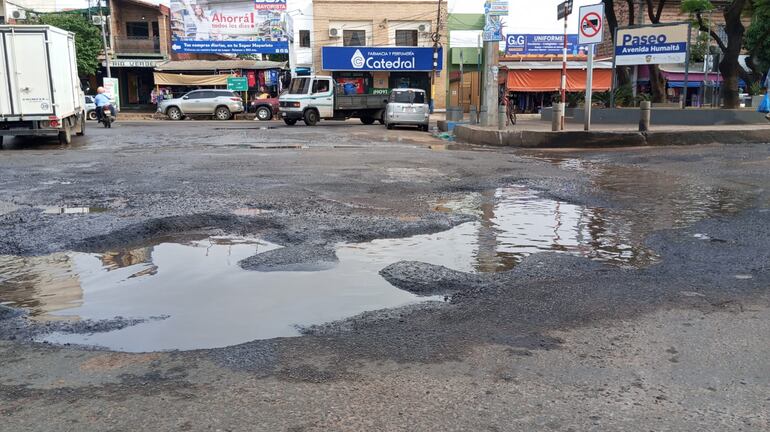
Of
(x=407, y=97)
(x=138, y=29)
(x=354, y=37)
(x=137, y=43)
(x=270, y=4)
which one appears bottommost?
(x=407, y=97)

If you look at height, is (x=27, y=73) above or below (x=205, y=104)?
above

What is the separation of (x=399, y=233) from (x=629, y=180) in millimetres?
5734

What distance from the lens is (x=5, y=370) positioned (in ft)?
11.9

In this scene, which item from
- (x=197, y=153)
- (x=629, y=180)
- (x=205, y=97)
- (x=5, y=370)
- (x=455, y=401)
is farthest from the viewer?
(x=205, y=97)

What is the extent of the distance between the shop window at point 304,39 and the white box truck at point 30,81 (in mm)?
28571

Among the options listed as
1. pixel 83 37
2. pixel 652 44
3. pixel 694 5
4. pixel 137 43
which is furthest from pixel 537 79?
pixel 83 37

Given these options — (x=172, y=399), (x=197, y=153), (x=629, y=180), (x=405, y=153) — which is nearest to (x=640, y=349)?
(x=172, y=399)

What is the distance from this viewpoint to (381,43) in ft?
149

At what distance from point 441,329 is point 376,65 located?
3896 centimetres

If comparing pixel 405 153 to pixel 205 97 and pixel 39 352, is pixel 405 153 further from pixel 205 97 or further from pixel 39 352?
pixel 205 97

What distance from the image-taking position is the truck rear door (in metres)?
16.7

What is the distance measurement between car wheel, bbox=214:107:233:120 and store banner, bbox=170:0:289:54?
1079 cm

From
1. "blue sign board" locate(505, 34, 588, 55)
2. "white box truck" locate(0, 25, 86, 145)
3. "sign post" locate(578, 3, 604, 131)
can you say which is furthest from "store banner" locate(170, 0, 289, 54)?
"sign post" locate(578, 3, 604, 131)

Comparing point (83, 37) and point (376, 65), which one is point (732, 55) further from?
point (83, 37)
